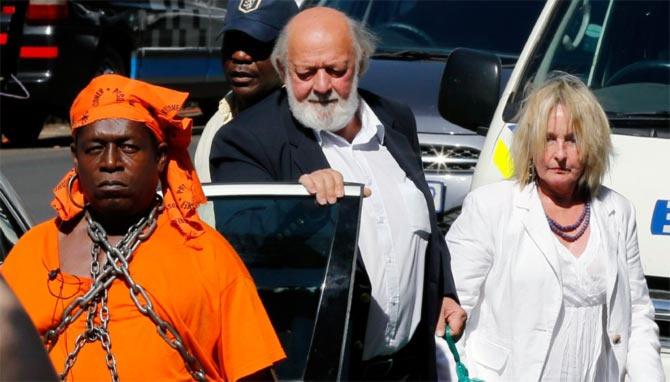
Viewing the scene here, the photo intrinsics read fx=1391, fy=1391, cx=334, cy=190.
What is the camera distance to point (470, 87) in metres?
5.88

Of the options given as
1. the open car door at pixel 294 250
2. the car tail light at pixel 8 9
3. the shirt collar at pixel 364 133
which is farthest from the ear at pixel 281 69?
the car tail light at pixel 8 9

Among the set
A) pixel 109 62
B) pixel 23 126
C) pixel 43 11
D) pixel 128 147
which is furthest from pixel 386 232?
pixel 23 126

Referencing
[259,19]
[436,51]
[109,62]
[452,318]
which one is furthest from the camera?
[109,62]

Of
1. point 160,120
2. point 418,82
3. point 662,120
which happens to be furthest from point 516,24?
point 160,120

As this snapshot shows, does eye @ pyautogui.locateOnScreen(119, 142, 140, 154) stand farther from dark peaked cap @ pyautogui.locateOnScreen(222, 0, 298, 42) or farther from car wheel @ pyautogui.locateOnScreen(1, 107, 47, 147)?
car wheel @ pyautogui.locateOnScreen(1, 107, 47, 147)

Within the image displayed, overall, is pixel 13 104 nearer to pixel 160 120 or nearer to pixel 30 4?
pixel 30 4

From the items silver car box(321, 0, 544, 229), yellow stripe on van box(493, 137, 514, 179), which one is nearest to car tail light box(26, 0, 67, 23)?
silver car box(321, 0, 544, 229)

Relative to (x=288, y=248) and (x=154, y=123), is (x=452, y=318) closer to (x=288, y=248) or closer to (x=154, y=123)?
(x=288, y=248)

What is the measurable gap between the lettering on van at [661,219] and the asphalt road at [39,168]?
20.0ft

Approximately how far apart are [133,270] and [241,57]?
1667 mm

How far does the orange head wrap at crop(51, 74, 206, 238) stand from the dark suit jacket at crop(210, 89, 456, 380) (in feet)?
1.84

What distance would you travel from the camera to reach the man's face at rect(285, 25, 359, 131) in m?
4.11

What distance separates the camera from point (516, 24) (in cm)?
884

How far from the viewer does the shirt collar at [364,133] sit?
4.15 m
